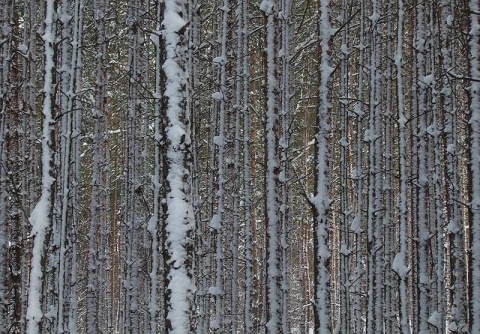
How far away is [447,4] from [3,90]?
7.37 meters

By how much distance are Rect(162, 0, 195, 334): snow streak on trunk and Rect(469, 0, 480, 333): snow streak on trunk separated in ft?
10.1

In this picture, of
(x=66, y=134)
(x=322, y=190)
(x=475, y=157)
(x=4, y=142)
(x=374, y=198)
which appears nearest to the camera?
(x=475, y=157)

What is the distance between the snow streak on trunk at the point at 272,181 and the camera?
320 inches

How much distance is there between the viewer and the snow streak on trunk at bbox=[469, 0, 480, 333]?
6.15 m

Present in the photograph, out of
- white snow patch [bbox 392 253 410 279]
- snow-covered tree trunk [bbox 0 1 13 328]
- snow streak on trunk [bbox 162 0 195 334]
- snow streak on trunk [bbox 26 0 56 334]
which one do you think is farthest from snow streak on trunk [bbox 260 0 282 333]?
snow-covered tree trunk [bbox 0 1 13 328]

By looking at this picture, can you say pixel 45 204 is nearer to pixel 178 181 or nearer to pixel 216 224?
pixel 178 181

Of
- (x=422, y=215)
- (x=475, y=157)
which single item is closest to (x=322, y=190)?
(x=475, y=157)

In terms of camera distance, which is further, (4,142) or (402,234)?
(4,142)

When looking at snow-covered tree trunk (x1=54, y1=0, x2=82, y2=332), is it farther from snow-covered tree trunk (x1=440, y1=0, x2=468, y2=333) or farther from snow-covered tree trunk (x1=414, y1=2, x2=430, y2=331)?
snow-covered tree trunk (x1=440, y1=0, x2=468, y2=333)

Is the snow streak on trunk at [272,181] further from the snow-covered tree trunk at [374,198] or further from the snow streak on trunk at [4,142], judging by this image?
the snow streak on trunk at [4,142]

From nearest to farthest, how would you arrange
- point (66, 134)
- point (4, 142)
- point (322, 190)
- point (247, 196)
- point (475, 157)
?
1. point (475, 157)
2. point (322, 190)
3. point (66, 134)
4. point (4, 142)
5. point (247, 196)

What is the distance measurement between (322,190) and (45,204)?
348cm

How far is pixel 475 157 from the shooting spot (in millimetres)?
6430

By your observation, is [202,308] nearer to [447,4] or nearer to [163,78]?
[163,78]
